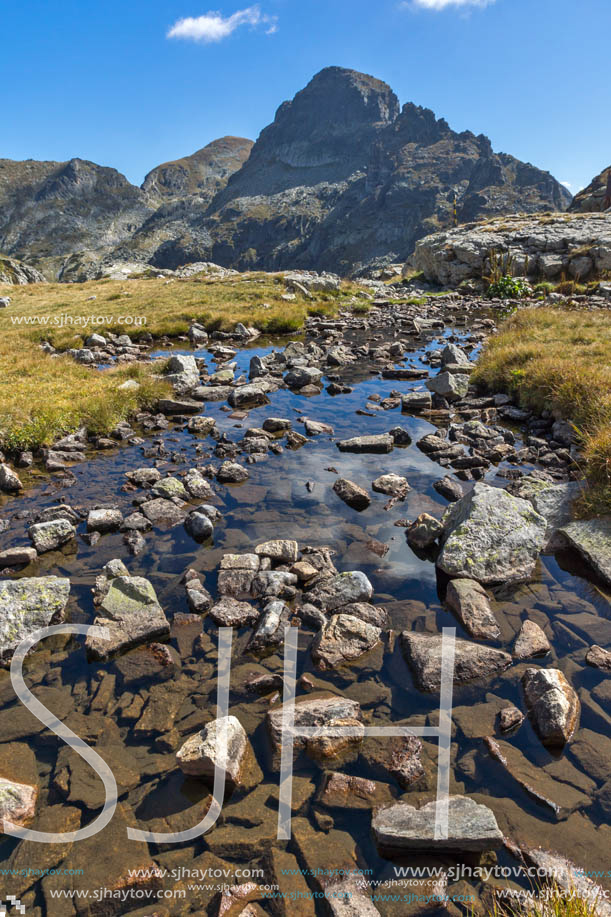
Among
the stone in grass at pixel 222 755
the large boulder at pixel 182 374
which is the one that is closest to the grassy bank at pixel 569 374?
the stone in grass at pixel 222 755

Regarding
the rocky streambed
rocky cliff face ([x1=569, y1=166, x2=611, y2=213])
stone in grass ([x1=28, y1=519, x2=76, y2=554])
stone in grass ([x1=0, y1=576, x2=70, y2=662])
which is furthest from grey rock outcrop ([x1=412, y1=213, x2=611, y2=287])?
stone in grass ([x1=0, y1=576, x2=70, y2=662])

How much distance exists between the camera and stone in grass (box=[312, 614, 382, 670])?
5523mm

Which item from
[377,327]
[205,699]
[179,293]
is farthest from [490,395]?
[179,293]

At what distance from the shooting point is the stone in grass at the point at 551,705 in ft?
14.9

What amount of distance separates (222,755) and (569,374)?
13.8 metres

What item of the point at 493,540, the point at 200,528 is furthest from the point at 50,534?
the point at 493,540

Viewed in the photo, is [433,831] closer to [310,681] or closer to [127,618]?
[310,681]

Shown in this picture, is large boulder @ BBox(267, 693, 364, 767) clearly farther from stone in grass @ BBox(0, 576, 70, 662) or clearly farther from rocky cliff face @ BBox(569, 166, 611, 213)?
rocky cliff face @ BBox(569, 166, 611, 213)

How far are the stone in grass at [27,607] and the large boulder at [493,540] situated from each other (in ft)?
19.1

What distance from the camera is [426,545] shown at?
796cm

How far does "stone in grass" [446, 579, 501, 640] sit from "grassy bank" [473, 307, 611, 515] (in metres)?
3.28

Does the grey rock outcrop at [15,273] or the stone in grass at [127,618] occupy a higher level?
the grey rock outcrop at [15,273]

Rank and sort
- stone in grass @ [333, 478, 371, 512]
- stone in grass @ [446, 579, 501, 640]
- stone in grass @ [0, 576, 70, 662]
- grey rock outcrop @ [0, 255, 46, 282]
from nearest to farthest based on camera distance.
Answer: stone in grass @ [0, 576, 70, 662], stone in grass @ [446, 579, 501, 640], stone in grass @ [333, 478, 371, 512], grey rock outcrop @ [0, 255, 46, 282]

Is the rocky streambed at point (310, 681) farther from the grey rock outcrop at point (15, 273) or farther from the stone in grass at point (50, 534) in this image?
the grey rock outcrop at point (15, 273)
